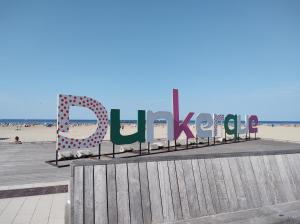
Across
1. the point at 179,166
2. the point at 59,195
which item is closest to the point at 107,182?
the point at 179,166

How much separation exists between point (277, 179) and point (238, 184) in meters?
1.07

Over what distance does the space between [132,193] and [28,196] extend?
466 centimetres

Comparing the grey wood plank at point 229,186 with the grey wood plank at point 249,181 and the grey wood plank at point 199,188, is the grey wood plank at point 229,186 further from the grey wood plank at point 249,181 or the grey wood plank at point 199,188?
the grey wood plank at point 199,188

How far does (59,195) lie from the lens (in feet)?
26.6

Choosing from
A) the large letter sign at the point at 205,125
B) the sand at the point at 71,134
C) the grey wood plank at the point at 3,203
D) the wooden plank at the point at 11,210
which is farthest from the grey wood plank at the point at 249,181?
the sand at the point at 71,134

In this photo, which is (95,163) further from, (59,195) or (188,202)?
(59,195)

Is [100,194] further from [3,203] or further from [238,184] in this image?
[3,203]

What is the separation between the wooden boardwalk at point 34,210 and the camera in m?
6.14

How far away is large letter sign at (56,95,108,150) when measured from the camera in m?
13.4

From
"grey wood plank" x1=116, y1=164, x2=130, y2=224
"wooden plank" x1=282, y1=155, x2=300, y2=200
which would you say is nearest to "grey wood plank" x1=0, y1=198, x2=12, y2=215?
"grey wood plank" x1=116, y1=164, x2=130, y2=224

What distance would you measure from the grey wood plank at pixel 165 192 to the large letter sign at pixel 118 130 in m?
10.6

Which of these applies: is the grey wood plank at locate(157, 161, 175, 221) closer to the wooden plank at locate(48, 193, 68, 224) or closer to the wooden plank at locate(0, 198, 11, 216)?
the wooden plank at locate(48, 193, 68, 224)

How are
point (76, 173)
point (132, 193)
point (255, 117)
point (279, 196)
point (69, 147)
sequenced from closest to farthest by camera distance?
1. point (76, 173)
2. point (132, 193)
3. point (279, 196)
4. point (69, 147)
5. point (255, 117)

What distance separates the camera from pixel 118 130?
51.7 feet
